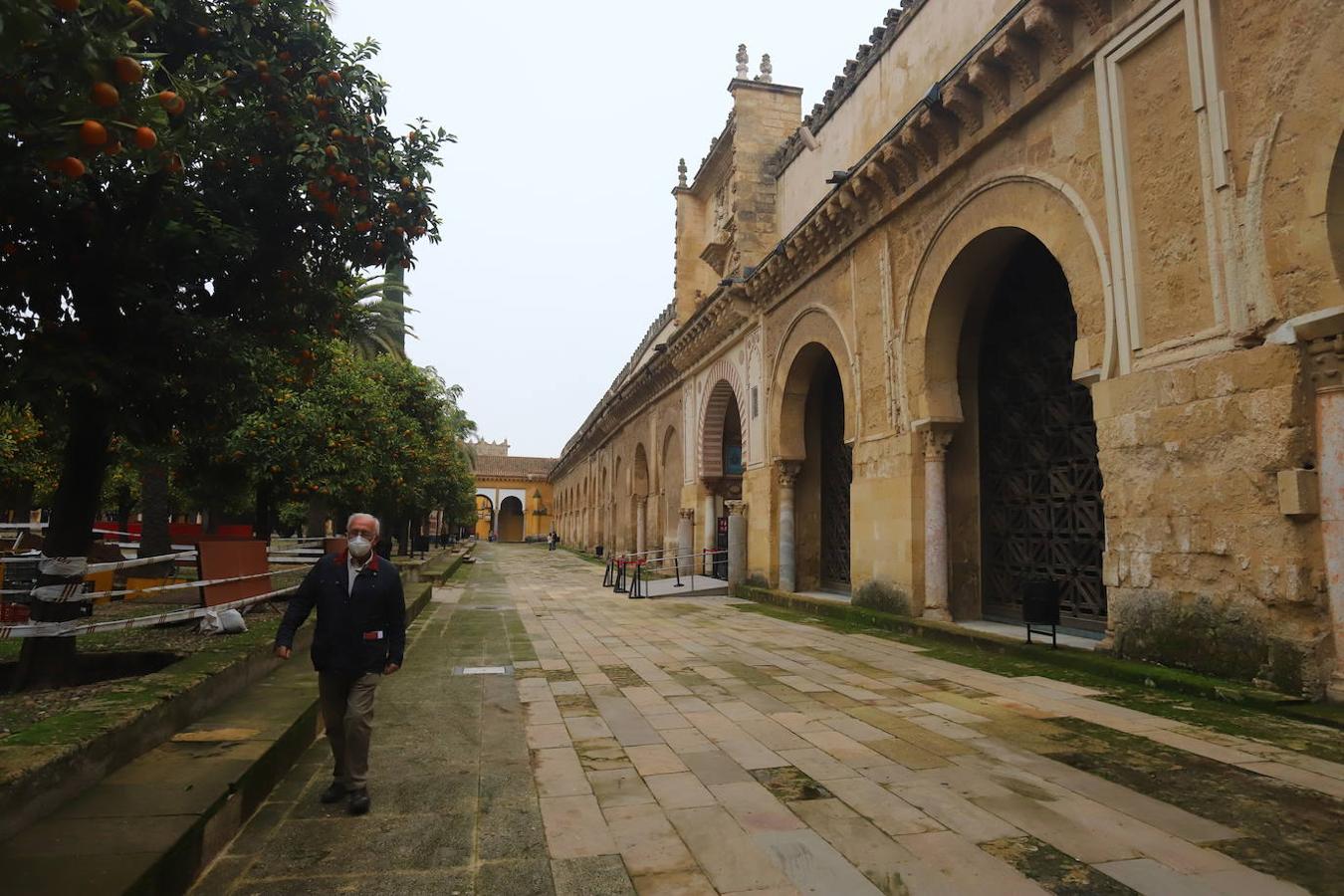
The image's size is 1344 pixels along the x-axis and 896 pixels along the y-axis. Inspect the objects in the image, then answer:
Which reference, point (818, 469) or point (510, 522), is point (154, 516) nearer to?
point (818, 469)

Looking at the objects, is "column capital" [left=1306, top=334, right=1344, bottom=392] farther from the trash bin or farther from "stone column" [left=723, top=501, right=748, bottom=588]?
"stone column" [left=723, top=501, right=748, bottom=588]

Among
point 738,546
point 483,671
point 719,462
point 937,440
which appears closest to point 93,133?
point 483,671

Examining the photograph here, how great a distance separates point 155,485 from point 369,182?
9.04 meters

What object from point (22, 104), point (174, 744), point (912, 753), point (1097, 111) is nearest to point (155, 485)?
point (174, 744)

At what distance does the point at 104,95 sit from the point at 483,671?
226 inches

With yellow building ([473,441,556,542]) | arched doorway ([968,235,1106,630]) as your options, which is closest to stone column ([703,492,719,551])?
arched doorway ([968,235,1106,630])

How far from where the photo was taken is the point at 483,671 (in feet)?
23.5

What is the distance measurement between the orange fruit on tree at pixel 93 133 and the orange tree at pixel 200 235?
1.25 metres

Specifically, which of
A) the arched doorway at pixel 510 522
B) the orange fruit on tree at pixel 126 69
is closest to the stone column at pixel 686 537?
the orange fruit on tree at pixel 126 69

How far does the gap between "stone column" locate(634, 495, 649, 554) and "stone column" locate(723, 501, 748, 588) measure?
1127 cm

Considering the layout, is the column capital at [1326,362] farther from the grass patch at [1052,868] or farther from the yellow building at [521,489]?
the yellow building at [521,489]

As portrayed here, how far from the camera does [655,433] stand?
995 inches

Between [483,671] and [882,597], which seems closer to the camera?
[483,671]

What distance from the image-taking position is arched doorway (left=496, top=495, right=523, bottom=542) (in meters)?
74.9
